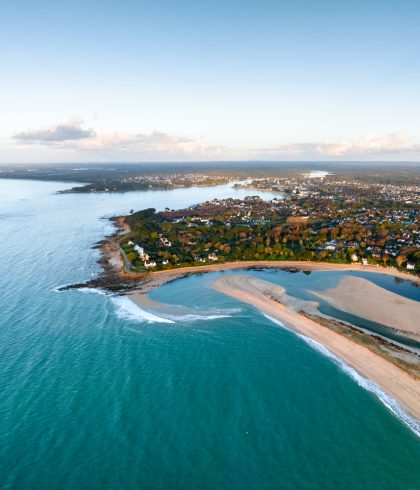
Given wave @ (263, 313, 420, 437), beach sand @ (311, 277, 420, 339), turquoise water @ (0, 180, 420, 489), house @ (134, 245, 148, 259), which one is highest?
house @ (134, 245, 148, 259)

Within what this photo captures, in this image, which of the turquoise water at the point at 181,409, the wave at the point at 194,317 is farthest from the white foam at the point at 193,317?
the turquoise water at the point at 181,409

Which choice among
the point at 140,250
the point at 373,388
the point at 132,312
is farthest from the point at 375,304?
the point at 140,250

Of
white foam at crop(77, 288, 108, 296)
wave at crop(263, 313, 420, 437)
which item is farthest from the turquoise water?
white foam at crop(77, 288, 108, 296)

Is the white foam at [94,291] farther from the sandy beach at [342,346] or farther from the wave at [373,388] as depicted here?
the wave at [373,388]

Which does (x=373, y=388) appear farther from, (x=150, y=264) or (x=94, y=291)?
(x=150, y=264)

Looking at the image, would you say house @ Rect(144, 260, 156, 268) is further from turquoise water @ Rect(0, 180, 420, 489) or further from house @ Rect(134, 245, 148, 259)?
turquoise water @ Rect(0, 180, 420, 489)

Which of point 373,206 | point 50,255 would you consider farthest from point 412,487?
point 373,206

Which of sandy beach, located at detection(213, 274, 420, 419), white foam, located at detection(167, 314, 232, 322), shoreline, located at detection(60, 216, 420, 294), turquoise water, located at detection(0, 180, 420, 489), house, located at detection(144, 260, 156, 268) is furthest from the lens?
house, located at detection(144, 260, 156, 268)
